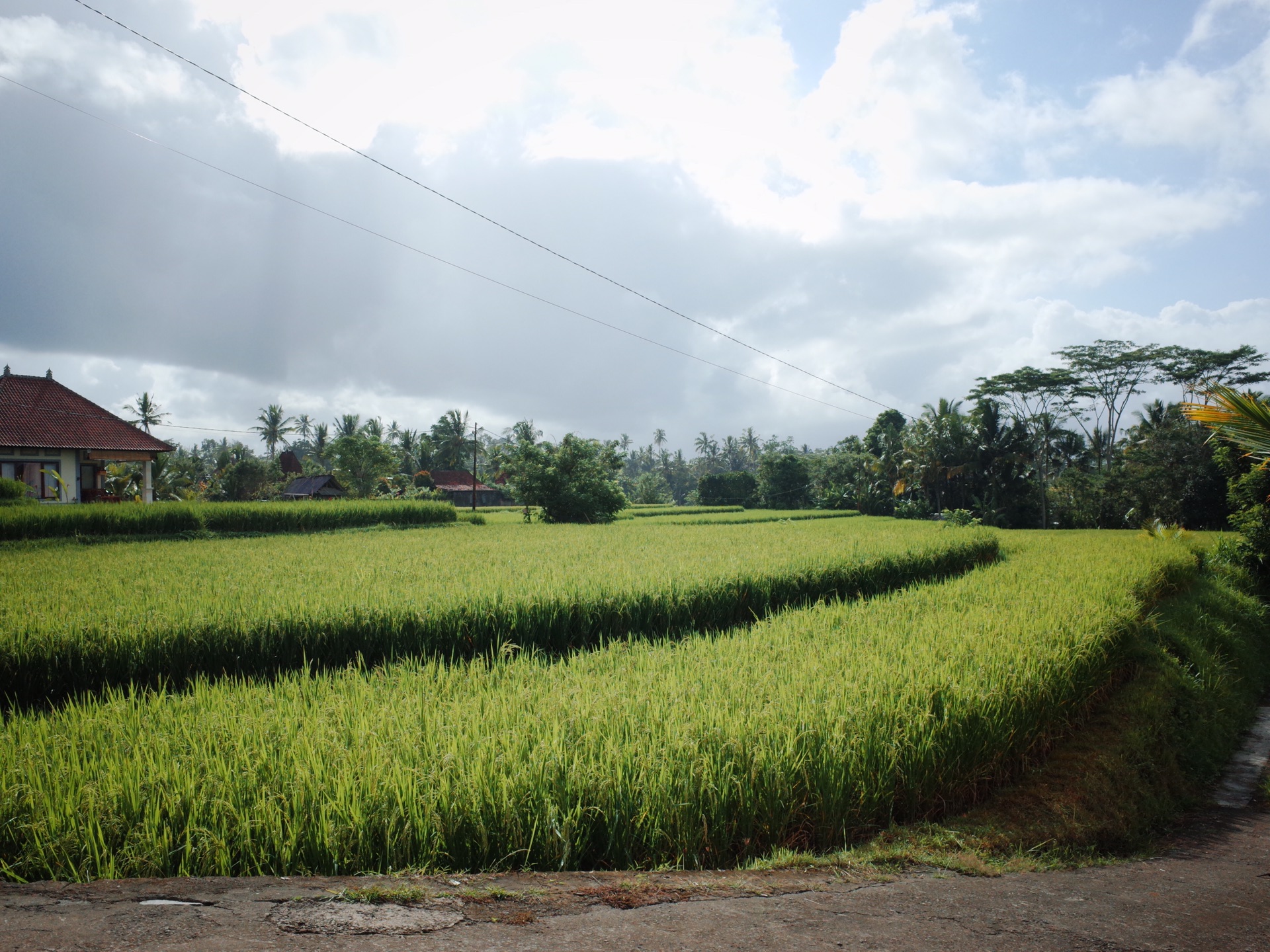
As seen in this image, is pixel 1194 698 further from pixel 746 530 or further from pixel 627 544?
pixel 746 530

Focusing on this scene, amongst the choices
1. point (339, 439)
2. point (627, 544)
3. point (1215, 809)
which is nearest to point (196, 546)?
point (627, 544)

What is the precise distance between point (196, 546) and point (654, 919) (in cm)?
1400

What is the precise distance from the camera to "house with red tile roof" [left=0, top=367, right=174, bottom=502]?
67.5 ft

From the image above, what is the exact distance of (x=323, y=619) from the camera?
6316 millimetres

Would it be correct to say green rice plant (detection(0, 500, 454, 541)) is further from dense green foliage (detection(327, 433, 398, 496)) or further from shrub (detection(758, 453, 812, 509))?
shrub (detection(758, 453, 812, 509))

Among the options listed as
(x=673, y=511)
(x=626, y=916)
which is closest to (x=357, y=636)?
(x=626, y=916)

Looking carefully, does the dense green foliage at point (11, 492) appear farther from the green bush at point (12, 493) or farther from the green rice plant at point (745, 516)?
the green rice plant at point (745, 516)

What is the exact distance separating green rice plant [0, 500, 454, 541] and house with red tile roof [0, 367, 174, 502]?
12.7 feet

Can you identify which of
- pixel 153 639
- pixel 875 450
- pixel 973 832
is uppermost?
pixel 875 450

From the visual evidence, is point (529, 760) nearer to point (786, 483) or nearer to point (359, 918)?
point (359, 918)

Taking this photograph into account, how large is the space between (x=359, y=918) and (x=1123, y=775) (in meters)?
5.55

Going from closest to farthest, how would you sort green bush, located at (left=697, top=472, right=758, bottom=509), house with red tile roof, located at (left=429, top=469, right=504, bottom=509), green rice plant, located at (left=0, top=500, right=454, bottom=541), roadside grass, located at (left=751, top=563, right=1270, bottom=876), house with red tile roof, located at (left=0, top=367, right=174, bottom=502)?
1. roadside grass, located at (left=751, top=563, right=1270, bottom=876)
2. green rice plant, located at (left=0, top=500, right=454, bottom=541)
3. house with red tile roof, located at (left=0, top=367, right=174, bottom=502)
4. green bush, located at (left=697, top=472, right=758, bottom=509)
5. house with red tile roof, located at (left=429, top=469, right=504, bottom=509)

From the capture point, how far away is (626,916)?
2.46 m

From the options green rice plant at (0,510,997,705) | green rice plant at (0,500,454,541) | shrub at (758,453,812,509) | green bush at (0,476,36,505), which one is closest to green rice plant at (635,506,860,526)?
shrub at (758,453,812,509)
